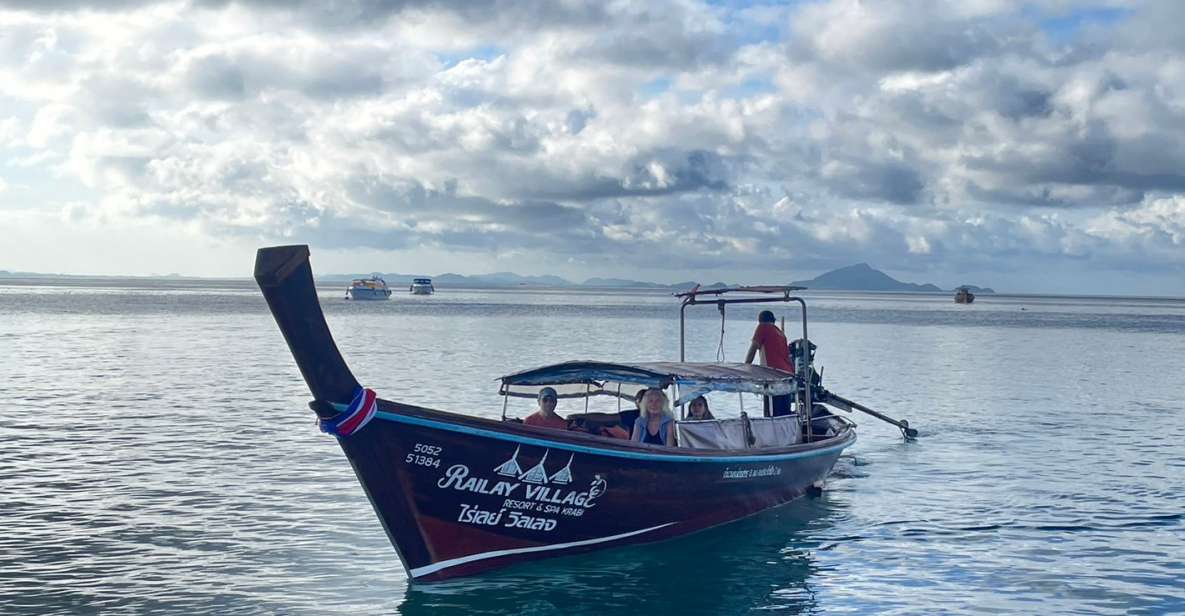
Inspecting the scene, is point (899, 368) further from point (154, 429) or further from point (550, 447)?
point (550, 447)

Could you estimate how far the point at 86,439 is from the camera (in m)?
23.6

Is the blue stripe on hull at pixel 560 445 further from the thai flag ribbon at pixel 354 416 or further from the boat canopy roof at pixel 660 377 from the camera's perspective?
the boat canopy roof at pixel 660 377

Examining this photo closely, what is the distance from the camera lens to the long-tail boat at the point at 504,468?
39.4ft

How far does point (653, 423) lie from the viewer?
15422 mm

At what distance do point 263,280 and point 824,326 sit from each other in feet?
271

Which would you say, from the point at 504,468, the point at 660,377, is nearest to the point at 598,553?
the point at 504,468

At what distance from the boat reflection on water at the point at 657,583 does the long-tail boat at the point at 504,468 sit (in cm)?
22

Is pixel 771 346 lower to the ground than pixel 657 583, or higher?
higher

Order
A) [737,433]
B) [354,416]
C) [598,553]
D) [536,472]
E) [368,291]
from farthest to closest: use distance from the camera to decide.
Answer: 1. [368,291]
2. [737,433]
3. [598,553]
4. [536,472]
5. [354,416]

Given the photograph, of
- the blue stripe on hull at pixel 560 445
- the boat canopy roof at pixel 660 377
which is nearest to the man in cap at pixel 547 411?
the boat canopy roof at pixel 660 377

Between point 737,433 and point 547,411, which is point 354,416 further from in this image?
point 737,433

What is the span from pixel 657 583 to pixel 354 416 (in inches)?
184

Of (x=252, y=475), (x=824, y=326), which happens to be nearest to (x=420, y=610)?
(x=252, y=475)

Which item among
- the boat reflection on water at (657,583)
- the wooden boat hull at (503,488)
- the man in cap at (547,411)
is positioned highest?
the man in cap at (547,411)
